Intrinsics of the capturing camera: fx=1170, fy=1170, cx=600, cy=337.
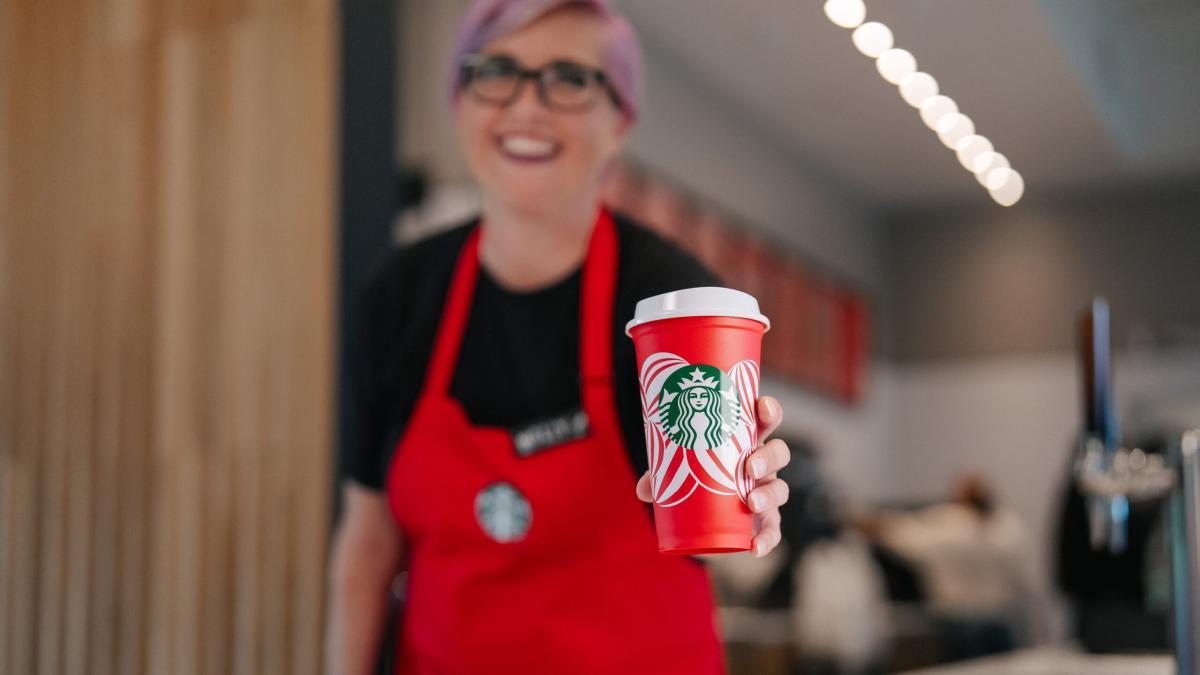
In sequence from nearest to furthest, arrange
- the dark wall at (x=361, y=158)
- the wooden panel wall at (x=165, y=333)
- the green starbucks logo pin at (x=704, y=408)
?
the green starbucks logo pin at (x=704, y=408)
the wooden panel wall at (x=165, y=333)
the dark wall at (x=361, y=158)

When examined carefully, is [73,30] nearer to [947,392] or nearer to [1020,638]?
[947,392]

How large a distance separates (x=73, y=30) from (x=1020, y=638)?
2549 mm

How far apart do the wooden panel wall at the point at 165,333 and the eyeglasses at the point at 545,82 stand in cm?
57

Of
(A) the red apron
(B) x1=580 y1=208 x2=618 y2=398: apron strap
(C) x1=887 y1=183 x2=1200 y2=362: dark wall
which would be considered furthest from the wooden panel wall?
(C) x1=887 y1=183 x2=1200 y2=362: dark wall

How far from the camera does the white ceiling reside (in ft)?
3.14

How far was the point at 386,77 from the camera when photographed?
161 centimetres

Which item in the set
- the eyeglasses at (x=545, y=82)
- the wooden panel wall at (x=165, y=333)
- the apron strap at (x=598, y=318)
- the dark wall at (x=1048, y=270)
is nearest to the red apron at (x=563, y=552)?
the apron strap at (x=598, y=318)

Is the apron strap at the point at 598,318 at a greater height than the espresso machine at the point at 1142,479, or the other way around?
the apron strap at the point at 598,318

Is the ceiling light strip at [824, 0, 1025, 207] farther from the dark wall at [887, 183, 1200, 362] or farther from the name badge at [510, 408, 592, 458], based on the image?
the name badge at [510, 408, 592, 458]

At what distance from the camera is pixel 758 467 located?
0.62 meters

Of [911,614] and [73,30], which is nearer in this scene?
[73,30]

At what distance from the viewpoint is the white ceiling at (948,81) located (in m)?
0.96

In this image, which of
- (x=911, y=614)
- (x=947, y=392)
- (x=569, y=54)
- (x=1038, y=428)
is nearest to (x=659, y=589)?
(x=569, y=54)

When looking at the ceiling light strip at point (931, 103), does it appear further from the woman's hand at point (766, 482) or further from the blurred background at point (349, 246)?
the woman's hand at point (766, 482)
